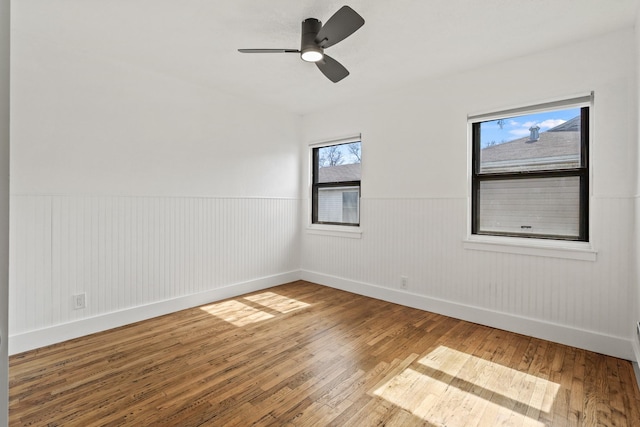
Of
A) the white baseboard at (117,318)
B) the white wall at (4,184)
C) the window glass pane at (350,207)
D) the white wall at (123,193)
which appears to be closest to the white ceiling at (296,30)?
the white wall at (123,193)

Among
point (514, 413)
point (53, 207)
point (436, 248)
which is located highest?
point (53, 207)

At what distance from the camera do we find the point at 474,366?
90.7 inches

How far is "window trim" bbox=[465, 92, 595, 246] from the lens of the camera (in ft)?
8.60

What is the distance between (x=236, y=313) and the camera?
3.37 meters

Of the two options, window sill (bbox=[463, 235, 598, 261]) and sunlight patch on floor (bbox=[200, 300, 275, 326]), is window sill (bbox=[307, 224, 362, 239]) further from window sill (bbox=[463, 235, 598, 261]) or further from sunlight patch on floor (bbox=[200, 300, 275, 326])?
sunlight patch on floor (bbox=[200, 300, 275, 326])

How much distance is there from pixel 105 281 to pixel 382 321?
2680mm

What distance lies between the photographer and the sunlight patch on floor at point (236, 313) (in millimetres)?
3178

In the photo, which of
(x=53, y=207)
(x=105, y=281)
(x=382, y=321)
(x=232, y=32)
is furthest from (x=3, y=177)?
(x=382, y=321)

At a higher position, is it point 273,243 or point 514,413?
point 273,243

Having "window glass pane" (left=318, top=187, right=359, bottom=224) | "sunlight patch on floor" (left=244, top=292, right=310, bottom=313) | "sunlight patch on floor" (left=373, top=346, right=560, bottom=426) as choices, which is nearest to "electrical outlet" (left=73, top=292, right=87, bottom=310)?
"sunlight patch on floor" (left=244, top=292, right=310, bottom=313)

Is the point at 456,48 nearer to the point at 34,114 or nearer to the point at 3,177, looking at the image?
the point at 3,177

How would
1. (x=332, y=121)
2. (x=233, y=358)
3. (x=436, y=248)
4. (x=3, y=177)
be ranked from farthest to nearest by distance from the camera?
1. (x=332, y=121)
2. (x=436, y=248)
3. (x=233, y=358)
4. (x=3, y=177)

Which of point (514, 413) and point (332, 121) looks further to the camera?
point (332, 121)

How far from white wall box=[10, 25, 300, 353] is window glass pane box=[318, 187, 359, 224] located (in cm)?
86
